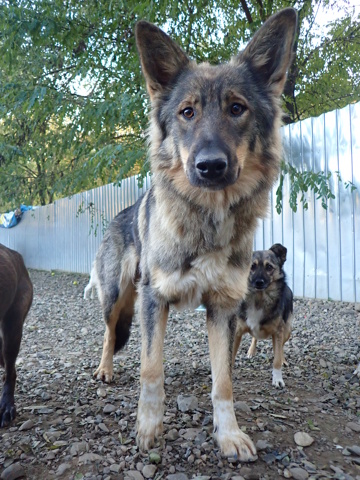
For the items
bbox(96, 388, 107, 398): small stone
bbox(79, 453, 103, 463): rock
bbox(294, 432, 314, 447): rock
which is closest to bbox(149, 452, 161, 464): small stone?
bbox(79, 453, 103, 463): rock

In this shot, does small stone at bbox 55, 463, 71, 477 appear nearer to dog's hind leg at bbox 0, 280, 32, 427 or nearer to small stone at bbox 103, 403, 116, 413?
small stone at bbox 103, 403, 116, 413

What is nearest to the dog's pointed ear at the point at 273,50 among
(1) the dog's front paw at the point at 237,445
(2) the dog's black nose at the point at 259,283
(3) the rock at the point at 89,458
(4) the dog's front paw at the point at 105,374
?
(2) the dog's black nose at the point at 259,283

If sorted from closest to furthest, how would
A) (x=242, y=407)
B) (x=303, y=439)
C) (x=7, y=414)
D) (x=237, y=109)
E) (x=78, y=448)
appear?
(x=78, y=448)
(x=303, y=439)
(x=237, y=109)
(x=7, y=414)
(x=242, y=407)

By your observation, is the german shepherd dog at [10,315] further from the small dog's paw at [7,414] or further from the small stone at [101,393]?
the small stone at [101,393]

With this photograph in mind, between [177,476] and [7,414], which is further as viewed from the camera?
[7,414]

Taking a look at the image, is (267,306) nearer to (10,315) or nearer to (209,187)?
(209,187)

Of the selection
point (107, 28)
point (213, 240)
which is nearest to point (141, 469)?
point (213, 240)

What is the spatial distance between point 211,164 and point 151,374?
1.35 meters

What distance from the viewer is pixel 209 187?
2432 mm

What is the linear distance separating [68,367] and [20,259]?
1374mm

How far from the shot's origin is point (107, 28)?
19.9ft

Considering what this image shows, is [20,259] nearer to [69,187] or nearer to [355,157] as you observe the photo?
[69,187]

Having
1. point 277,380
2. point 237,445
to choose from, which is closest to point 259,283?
point 277,380

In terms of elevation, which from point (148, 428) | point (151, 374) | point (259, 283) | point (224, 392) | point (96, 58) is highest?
point (96, 58)
